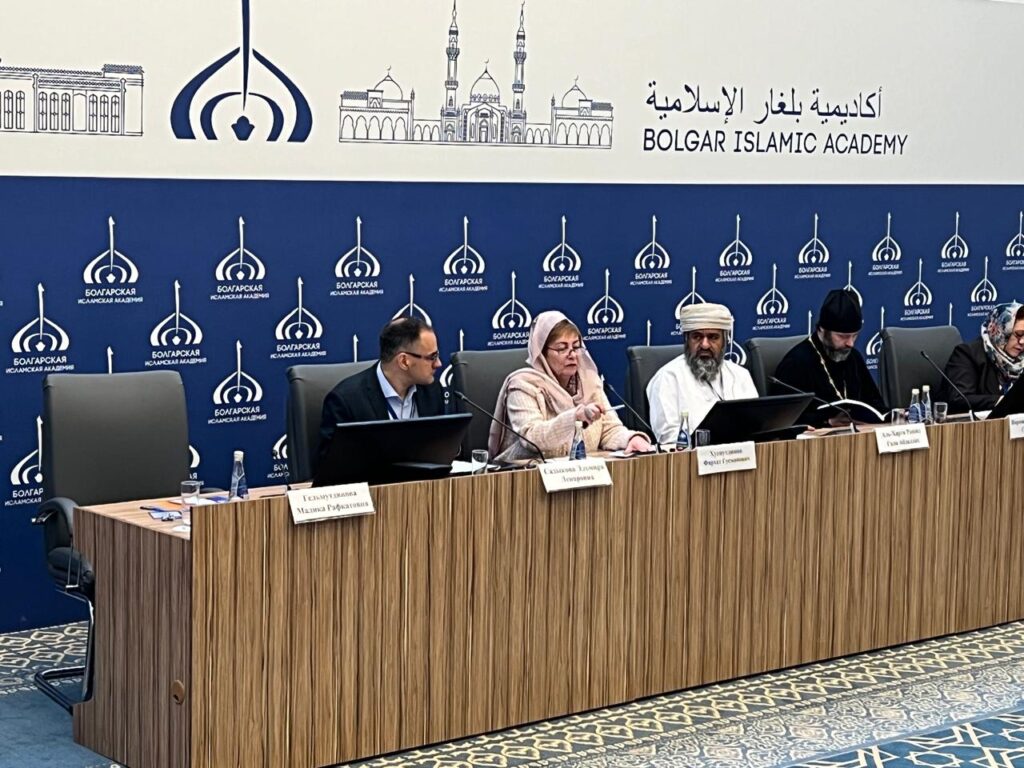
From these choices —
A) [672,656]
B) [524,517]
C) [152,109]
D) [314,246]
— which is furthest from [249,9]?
[672,656]

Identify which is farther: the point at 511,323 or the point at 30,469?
the point at 511,323

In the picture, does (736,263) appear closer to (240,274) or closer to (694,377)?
(694,377)

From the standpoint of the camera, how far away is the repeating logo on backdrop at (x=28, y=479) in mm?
5676

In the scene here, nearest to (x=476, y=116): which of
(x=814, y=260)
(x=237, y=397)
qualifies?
(x=237, y=397)

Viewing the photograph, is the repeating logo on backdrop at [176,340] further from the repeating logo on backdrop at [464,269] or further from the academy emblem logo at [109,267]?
the repeating logo on backdrop at [464,269]

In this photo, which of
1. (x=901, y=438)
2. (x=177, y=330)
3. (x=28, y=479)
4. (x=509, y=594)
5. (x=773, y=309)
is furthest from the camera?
(x=773, y=309)

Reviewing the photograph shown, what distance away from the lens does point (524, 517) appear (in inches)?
179

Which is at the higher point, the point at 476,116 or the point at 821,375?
the point at 476,116

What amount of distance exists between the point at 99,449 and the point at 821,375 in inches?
121

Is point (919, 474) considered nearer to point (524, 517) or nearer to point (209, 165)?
point (524, 517)

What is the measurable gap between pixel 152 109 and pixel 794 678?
298cm

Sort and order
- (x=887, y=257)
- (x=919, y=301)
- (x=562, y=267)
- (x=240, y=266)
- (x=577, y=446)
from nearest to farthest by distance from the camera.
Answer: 1. (x=577, y=446)
2. (x=240, y=266)
3. (x=562, y=267)
4. (x=887, y=257)
5. (x=919, y=301)

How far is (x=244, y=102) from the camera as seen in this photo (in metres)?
5.99

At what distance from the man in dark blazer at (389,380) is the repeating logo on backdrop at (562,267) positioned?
5.64 ft
